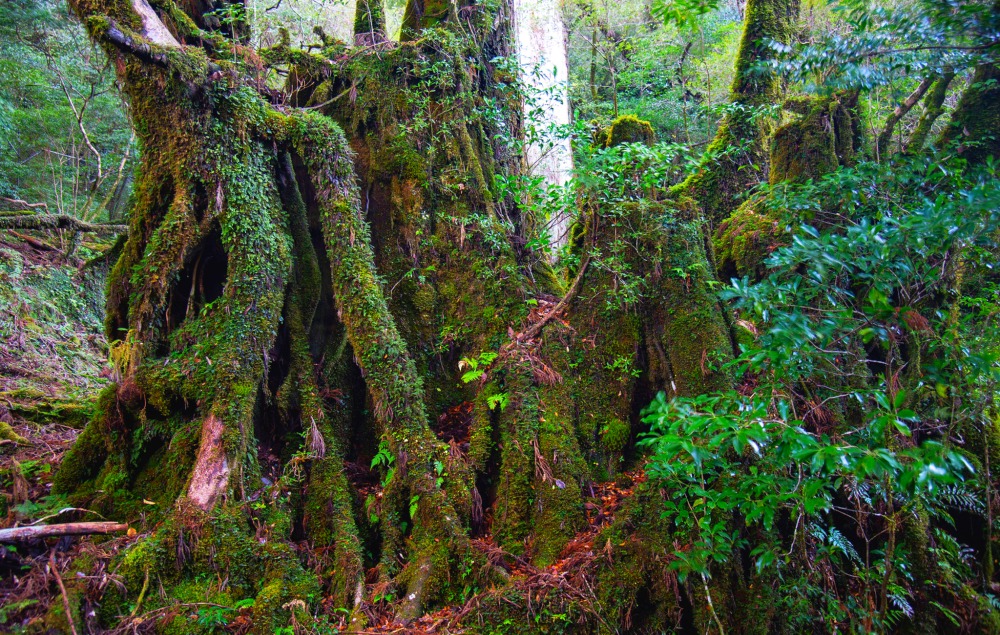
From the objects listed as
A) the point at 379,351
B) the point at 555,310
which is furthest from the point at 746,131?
the point at 379,351

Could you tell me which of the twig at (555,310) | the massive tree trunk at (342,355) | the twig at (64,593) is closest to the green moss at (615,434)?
the massive tree trunk at (342,355)

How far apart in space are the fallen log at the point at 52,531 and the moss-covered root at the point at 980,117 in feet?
27.0

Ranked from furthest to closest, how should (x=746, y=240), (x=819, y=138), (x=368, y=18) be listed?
(x=368, y=18), (x=819, y=138), (x=746, y=240)

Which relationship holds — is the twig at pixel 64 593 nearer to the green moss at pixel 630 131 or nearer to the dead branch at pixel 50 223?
the green moss at pixel 630 131

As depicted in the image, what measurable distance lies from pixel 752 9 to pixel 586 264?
4790 millimetres

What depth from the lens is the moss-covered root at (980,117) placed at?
234 inches

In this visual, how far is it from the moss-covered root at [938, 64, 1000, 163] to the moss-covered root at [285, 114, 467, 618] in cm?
584

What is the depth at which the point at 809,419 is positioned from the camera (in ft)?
15.0

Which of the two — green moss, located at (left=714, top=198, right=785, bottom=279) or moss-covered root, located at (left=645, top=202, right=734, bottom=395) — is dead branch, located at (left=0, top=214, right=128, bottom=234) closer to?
moss-covered root, located at (left=645, top=202, right=734, bottom=395)

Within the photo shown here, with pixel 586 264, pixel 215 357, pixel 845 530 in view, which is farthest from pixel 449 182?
pixel 845 530

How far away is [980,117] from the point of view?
6.07 metres

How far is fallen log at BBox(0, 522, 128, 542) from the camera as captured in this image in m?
4.04

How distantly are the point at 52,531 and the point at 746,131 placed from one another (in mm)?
7815

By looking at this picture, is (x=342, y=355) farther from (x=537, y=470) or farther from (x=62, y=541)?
(x=62, y=541)
